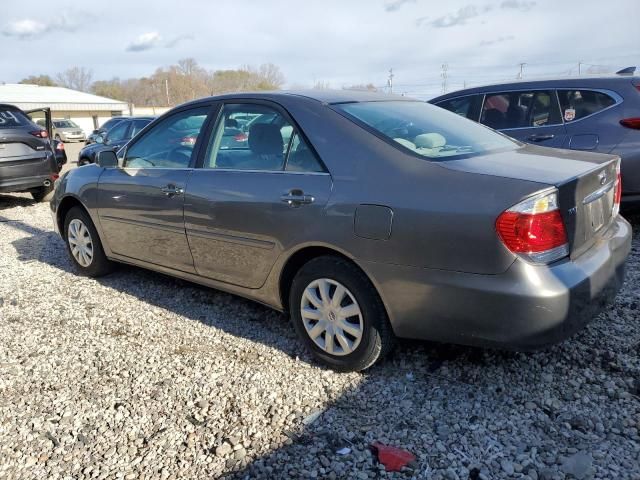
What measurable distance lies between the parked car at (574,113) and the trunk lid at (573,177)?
7.14ft

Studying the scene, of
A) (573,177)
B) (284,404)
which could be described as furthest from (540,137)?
(284,404)

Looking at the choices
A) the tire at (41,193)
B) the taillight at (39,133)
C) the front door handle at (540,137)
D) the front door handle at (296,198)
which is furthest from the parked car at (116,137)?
the front door handle at (296,198)

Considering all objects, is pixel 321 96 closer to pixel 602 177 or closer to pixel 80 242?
pixel 602 177

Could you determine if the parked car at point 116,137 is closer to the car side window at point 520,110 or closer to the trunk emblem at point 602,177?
the car side window at point 520,110

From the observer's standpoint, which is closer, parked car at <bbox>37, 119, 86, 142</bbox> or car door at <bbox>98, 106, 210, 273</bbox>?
car door at <bbox>98, 106, 210, 273</bbox>

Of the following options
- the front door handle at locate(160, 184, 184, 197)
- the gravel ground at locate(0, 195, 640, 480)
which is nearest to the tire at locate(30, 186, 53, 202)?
the gravel ground at locate(0, 195, 640, 480)

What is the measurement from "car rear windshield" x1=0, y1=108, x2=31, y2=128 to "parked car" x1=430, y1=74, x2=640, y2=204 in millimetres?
6763

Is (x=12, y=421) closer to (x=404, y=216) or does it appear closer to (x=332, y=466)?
(x=332, y=466)

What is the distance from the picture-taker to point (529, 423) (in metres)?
2.52

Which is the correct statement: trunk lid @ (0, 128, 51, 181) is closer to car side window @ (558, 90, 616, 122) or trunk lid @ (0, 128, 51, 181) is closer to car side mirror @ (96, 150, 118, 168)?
car side mirror @ (96, 150, 118, 168)

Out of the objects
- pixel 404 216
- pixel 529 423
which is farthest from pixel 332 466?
pixel 404 216

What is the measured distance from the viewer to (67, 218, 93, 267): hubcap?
4.83 metres

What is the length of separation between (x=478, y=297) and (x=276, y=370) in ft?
4.33

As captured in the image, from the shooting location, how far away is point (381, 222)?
104 inches
